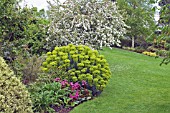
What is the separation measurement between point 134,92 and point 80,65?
5.06 feet

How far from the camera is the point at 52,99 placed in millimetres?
5430

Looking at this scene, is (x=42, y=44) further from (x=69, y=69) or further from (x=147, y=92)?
(x=147, y=92)

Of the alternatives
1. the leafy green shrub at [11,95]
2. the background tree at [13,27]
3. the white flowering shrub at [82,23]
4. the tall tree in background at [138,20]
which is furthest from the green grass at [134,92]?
the tall tree in background at [138,20]

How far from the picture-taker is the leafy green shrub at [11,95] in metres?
2.94

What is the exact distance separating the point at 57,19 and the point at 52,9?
1.33 ft

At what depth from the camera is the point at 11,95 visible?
3023 mm

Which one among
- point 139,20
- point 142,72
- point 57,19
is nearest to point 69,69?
point 57,19

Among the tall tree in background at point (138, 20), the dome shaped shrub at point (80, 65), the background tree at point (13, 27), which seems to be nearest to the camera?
the background tree at point (13, 27)

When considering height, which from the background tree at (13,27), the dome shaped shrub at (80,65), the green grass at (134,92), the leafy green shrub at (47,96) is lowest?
the green grass at (134,92)

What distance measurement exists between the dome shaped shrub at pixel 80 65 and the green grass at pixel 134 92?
1.39 feet

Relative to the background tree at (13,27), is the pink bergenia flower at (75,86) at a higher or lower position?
lower

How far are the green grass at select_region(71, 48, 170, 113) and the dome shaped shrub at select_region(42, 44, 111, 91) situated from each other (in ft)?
1.39

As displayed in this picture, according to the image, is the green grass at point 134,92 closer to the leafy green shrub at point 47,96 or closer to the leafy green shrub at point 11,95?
the leafy green shrub at point 47,96

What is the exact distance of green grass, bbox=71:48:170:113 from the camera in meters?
5.71
